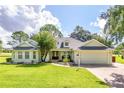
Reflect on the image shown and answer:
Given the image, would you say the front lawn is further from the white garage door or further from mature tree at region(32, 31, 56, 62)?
mature tree at region(32, 31, 56, 62)

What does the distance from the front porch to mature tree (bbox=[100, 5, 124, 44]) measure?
32.9 feet

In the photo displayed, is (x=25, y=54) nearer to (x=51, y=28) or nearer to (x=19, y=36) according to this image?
(x=19, y=36)

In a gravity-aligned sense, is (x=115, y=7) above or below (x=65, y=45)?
above

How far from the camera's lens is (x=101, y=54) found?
1980 cm

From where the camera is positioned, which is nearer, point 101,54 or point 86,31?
point 101,54

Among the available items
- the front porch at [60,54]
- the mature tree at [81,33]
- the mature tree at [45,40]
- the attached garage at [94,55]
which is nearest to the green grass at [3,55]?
the mature tree at [45,40]

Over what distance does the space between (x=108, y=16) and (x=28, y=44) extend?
10.5m

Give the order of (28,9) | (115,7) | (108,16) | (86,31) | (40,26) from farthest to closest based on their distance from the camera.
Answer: (86,31), (40,26), (28,9), (108,16), (115,7)

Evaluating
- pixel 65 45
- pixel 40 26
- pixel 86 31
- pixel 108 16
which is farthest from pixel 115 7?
pixel 86 31

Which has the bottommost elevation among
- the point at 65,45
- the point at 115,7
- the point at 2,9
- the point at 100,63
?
the point at 100,63

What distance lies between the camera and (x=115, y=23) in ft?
37.8

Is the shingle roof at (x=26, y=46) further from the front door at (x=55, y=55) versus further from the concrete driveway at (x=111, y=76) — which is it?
the concrete driveway at (x=111, y=76)
